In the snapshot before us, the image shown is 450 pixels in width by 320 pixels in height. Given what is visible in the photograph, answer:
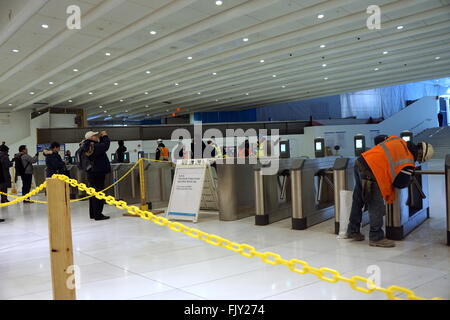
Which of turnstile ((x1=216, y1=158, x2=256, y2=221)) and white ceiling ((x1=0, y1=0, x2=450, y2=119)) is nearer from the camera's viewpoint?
turnstile ((x1=216, y1=158, x2=256, y2=221))

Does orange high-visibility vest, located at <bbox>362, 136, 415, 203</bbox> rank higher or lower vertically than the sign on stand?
higher

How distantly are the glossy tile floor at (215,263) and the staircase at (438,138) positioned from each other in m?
16.3

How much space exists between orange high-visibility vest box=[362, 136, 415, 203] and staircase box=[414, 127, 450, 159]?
18.0m

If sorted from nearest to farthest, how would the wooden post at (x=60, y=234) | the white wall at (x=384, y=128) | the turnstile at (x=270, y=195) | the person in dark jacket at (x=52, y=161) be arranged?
the wooden post at (x=60, y=234)
the turnstile at (x=270, y=195)
the person in dark jacket at (x=52, y=161)
the white wall at (x=384, y=128)

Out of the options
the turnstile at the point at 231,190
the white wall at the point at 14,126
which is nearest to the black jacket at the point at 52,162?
the turnstile at the point at 231,190

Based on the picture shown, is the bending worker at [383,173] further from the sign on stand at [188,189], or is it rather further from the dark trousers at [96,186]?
the dark trousers at [96,186]

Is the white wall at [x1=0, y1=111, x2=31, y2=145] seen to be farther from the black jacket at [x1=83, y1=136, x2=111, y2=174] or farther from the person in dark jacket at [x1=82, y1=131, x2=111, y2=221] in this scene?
the black jacket at [x1=83, y1=136, x2=111, y2=174]

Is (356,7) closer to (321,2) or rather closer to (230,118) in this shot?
(321,2)

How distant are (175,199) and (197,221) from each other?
58 centimetres

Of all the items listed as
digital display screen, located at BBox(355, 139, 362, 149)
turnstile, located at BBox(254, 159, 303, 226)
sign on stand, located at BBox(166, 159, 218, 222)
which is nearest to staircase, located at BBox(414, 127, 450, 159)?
digital display screen, located at BBox(355, 139, 362, 149)

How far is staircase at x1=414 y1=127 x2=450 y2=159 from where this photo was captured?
66.9 feet

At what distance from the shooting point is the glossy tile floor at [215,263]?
3137mm

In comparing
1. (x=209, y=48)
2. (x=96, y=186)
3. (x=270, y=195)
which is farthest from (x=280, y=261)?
(x=209, y=48)

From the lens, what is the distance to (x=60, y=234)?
2.52 metres
